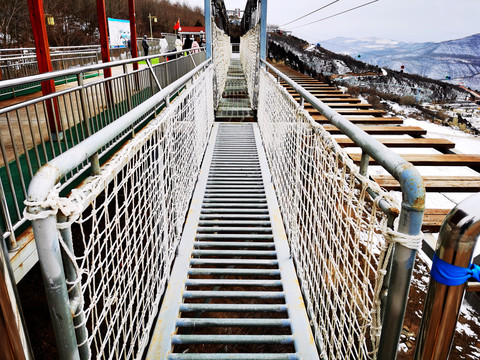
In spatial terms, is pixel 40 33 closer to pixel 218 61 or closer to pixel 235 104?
pixel 218 61

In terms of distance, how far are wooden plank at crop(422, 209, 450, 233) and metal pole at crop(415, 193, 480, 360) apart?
2.31 metres

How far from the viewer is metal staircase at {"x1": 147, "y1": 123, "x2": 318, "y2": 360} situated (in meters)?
2.37

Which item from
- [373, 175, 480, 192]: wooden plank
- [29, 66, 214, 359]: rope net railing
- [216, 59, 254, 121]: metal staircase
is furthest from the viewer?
[216, 59, 254, 121]: metal staircase

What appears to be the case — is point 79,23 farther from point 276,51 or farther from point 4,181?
point 4,181

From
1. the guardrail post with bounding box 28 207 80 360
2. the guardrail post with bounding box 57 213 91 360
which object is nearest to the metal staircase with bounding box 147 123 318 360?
the guardrail post with bounding box 57 213 91 360

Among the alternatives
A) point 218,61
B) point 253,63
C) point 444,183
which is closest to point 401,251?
point 444,183

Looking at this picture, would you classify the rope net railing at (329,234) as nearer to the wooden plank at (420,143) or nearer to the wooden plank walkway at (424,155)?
the wooden plank walkway at (424,155)

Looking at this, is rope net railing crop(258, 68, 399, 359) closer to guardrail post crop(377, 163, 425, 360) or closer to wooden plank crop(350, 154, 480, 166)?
guardrail post crop(377, 163, 425, 360)

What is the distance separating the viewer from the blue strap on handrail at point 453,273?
85 cm

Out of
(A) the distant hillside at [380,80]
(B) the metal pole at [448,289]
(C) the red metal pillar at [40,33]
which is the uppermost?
(C) the red metal pillar at [40,33]


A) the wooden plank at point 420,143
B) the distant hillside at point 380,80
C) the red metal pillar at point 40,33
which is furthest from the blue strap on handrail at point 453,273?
the distant hillside at point 380,80

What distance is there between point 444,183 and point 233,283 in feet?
8.36

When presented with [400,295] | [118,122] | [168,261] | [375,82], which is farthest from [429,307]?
[375,82]

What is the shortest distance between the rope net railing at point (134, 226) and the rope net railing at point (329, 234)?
3.33 feet
